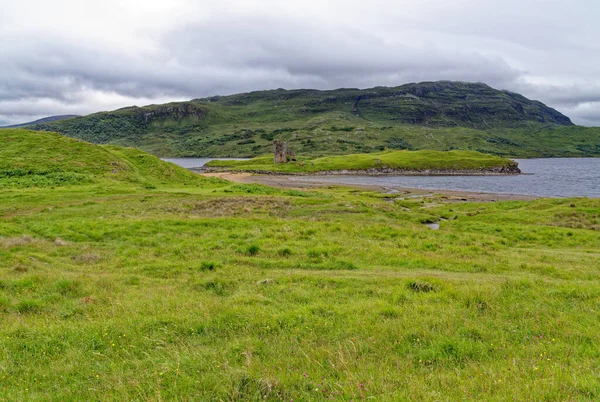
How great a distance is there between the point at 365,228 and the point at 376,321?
61.2 feet

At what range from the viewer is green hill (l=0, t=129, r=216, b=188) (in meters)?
54.7

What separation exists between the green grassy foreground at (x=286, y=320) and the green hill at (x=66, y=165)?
35937mm

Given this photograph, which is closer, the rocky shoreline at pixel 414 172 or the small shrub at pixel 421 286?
the small shrub at pixel 421 286

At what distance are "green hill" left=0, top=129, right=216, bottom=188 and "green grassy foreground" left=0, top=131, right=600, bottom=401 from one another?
35.9m

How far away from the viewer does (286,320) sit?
984 centimetres

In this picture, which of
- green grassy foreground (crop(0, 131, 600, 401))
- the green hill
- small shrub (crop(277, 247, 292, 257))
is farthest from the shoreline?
green grassy foreground (crop(0, 131, 600, 401))

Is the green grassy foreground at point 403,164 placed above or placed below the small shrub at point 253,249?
above

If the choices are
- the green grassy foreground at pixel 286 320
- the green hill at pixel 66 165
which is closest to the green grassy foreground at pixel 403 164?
the green hill at pixel 66 165

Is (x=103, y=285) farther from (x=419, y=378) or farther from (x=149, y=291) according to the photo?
(x=419, y=378)

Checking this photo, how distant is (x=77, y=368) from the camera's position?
7.72 meters

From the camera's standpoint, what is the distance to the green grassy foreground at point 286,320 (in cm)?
662

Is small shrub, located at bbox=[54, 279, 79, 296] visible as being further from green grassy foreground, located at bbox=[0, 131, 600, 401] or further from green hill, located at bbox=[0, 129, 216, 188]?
green hill, located at bbox=[0, 129, 216, 188]

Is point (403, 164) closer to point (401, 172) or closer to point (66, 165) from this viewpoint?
point (401, 172)

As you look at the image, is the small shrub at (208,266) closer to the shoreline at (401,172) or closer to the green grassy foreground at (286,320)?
the green grassy foreground at (286,320)
